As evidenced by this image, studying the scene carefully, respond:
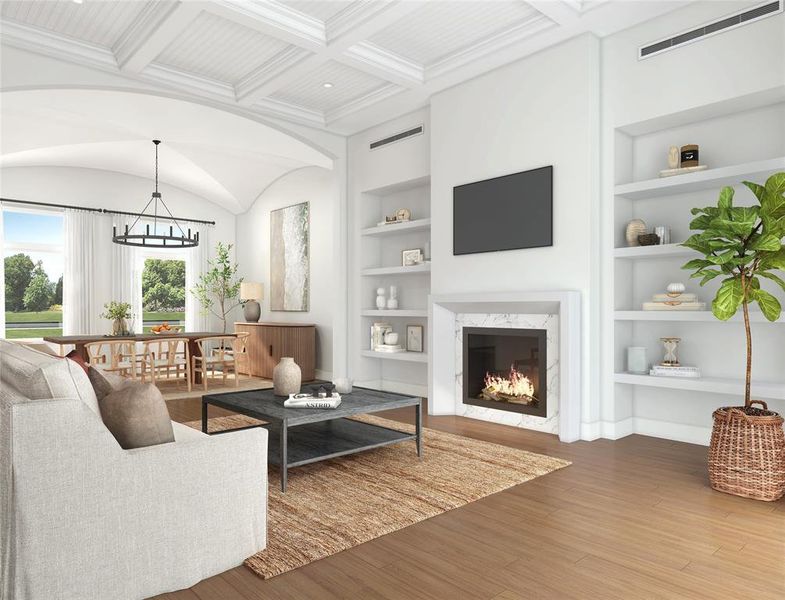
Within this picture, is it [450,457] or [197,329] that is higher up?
[197,329]

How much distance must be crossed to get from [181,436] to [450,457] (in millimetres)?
1931

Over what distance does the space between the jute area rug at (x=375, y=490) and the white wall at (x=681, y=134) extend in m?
1.26

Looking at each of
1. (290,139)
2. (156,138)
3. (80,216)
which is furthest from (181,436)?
(80,216)

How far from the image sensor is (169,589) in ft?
6.83

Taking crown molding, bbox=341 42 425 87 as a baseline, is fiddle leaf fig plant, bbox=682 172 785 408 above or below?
below

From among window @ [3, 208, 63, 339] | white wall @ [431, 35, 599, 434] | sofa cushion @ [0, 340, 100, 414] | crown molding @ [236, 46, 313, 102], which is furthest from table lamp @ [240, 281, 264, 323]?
sofa cushion @ [0, 340, 100, 414]

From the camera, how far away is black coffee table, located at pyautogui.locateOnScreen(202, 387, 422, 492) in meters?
3.23

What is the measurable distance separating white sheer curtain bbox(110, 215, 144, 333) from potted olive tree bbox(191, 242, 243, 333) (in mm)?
964

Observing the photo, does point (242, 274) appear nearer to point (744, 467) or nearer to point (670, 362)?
point (670, 362)

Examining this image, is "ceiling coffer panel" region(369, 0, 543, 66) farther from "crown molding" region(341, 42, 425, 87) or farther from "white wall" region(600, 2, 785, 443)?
"white wall" region(600, 2, 785, 443)

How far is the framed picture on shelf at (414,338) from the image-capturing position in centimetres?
644

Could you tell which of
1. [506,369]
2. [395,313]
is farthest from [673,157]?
[395,313]

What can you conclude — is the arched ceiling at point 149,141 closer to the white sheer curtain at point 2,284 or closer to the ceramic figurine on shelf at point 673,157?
the white sheer curtain at point 2,284

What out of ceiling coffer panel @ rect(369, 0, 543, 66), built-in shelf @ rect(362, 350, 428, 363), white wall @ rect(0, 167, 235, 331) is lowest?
built-in shelf @ rect(362, 350, 428, 363)
